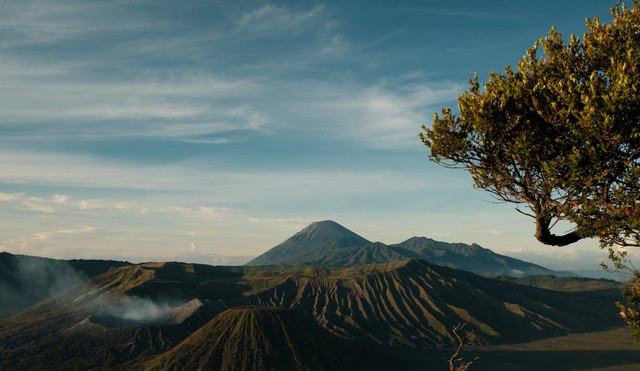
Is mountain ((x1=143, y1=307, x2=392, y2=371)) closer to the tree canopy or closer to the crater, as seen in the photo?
the crater

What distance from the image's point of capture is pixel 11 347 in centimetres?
15950

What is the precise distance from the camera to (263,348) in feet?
446

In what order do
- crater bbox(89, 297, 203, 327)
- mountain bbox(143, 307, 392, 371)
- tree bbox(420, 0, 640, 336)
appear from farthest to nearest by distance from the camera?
crater bbox(89, 297, 203, 327) → mountain bbox(143, 307, 392, 371) → tree bbox(420, 0, 640, 336)

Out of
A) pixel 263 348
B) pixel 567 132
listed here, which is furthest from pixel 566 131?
pixel 263 348

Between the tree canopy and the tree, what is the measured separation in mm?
36

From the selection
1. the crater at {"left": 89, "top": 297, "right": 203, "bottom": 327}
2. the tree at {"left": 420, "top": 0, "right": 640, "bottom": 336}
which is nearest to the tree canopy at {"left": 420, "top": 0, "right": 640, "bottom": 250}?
the tree at {"left": 420, "top": 0, "right": 640, "bottom": 336}

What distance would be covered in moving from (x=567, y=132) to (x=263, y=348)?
132827 mm

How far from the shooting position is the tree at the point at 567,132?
48.6ft

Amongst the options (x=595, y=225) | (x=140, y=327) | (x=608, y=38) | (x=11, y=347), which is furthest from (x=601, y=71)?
(x=11, y=347)

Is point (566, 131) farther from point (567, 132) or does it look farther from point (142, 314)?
point (142, 314)

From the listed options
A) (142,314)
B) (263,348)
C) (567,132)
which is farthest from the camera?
(142,314)

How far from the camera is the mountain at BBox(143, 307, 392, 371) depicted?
427 ft

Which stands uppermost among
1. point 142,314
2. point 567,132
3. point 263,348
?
point 567,132

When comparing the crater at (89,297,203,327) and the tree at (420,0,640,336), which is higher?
the tree at (420,0,640,336)
